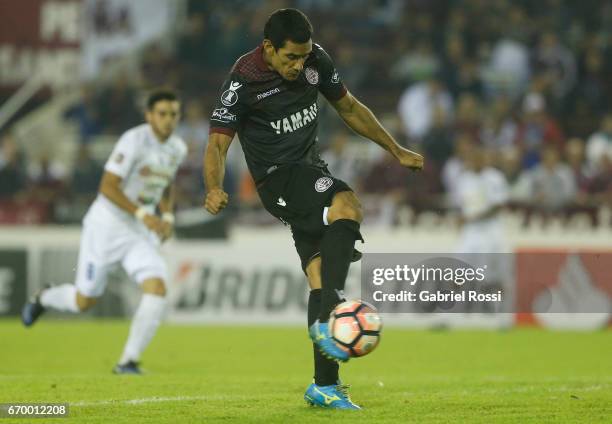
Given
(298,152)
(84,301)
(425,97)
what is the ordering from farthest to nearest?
(425,97)
(84,301)
(298,152)

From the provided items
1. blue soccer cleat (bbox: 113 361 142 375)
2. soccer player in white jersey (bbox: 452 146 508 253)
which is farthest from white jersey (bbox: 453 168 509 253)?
blue soccer cleat (bbox: 113 361 142 375)

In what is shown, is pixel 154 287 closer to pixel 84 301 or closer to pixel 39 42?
pixel 84 301

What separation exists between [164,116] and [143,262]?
1445 millimetres

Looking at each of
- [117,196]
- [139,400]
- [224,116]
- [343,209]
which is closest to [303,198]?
[343,209]

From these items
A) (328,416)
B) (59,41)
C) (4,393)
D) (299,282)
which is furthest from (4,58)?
(328,416)

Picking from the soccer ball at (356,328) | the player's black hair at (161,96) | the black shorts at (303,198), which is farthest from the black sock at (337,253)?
the player's black hair at (161,96)

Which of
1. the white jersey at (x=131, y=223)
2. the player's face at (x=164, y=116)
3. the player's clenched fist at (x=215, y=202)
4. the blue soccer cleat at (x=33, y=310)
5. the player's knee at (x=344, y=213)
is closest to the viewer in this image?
the player's clenched fist at (x=215, y=202)

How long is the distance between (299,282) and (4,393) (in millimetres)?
10649

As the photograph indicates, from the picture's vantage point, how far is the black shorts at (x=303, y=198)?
7637 mm

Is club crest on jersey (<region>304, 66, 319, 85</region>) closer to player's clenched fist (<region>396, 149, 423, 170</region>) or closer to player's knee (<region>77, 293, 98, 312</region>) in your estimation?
player's clenched fist (<region>396, 149, 423, 170</region>)

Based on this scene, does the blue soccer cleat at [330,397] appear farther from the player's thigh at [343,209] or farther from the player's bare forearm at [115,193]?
the player's bare forearm at [115,193]

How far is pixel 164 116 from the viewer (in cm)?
1163

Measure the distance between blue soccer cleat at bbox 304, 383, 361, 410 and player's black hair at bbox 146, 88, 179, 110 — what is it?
14.8 ft

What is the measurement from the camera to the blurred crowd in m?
19.3
